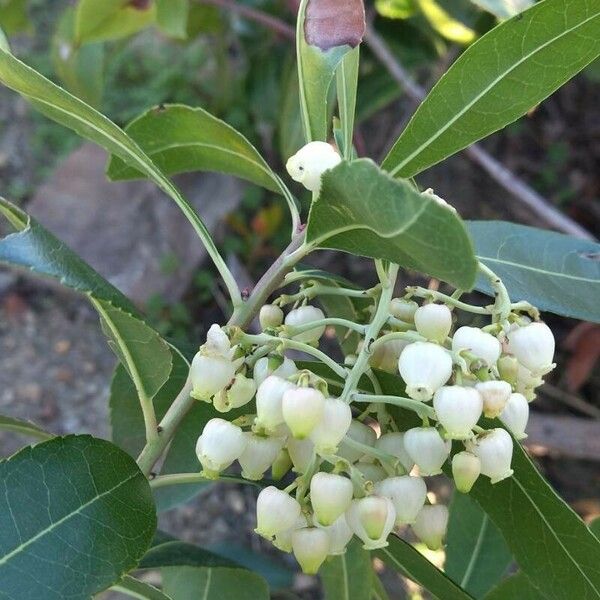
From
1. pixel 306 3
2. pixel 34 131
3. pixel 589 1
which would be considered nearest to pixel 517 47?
pixel 589 1

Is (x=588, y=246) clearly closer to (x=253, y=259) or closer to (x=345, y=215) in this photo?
(x=345, y=215)

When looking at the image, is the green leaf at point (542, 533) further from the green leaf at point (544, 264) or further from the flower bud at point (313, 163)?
the flower bud at point (313, 163)

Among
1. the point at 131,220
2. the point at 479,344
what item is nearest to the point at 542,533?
the point at 479,344

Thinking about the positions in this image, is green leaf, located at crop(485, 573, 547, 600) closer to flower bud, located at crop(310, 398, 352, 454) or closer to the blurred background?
flower bud, located at crop(310, 398, 352, 454)

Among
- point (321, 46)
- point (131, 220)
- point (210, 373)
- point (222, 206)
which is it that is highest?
point (321, 46)

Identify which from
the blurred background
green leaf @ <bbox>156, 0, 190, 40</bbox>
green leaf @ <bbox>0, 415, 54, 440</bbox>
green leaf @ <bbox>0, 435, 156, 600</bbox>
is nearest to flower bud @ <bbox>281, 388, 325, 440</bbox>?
green leaf @ <bbox>0, 435, 156, 600</bbox>

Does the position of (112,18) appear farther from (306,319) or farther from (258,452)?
(258,452)
